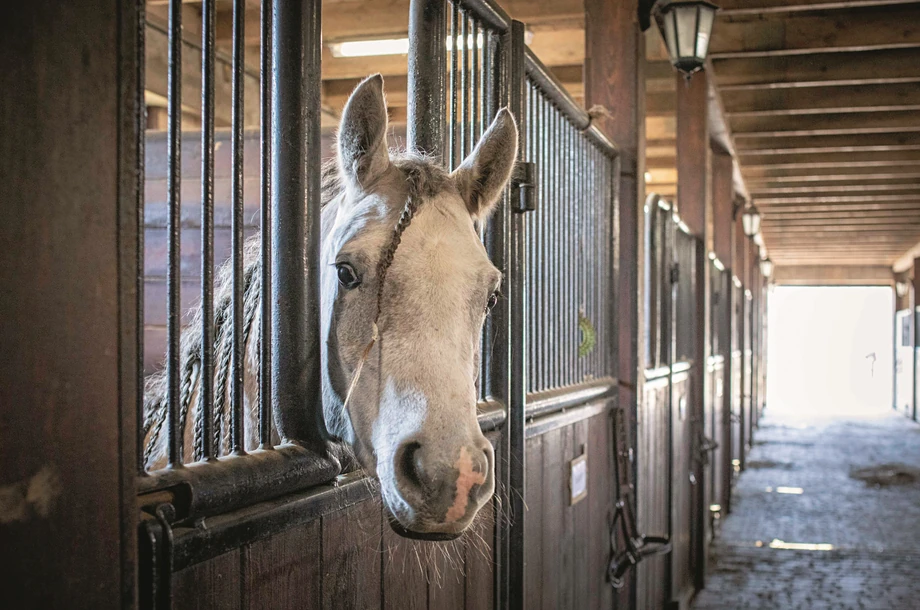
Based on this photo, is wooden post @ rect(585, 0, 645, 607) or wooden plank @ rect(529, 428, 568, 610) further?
wooden post @ rect(585, 0, 645, 607)

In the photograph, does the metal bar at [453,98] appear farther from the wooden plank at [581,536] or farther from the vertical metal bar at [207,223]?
the wooden plank at [581,536]

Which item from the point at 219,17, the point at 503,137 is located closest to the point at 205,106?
the point at 503,137

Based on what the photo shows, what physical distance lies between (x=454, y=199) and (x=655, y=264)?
Answer: 305 centimetres

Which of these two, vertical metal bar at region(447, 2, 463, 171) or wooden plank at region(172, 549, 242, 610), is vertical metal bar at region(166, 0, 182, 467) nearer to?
wooden plank at region(172, 549, 242, 610)

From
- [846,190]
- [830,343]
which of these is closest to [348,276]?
[846,190]

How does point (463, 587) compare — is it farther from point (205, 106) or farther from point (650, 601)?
point (650, 601)

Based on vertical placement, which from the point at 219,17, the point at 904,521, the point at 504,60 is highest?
the point at 219,17

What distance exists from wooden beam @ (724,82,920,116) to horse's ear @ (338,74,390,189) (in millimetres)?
7056

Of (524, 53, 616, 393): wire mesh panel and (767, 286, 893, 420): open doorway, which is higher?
(524, 53, 616, 393): wire mesh panel

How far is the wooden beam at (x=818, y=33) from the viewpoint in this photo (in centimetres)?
604

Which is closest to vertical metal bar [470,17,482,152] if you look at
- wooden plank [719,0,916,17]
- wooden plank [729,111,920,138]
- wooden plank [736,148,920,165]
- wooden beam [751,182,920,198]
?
wooden plank [719,0,916,17]

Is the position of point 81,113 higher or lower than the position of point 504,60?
lower

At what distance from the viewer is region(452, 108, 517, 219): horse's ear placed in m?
1.66

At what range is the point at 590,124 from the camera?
3184mm
